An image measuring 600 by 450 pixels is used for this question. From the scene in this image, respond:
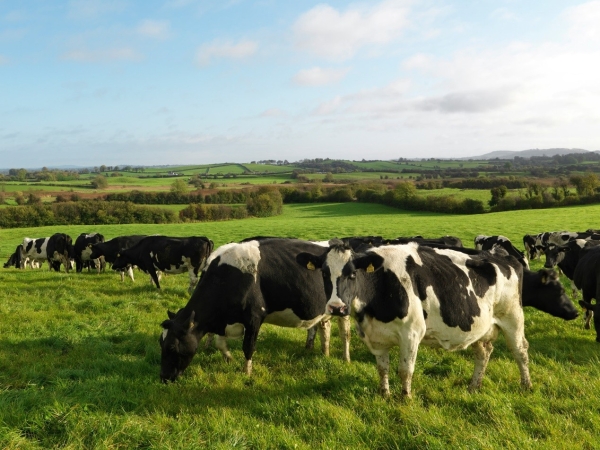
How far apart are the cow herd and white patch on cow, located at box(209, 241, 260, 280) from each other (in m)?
0.02

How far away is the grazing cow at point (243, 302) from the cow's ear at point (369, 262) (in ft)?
5.60

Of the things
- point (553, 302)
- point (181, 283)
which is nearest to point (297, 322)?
point (553, 302)

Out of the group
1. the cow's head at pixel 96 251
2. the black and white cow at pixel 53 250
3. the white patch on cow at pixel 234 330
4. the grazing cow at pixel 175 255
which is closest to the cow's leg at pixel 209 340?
the white patch on cow at pixel 234 330

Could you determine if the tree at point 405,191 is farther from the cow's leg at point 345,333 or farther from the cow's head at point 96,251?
the cow's leg at point 345,333

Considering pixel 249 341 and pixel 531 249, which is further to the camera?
pixel 531 249

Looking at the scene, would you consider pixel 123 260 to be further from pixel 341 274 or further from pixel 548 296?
pixel 548 296

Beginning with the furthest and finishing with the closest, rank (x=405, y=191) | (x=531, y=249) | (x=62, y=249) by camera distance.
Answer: (x=405, y=191) → (x=531, y=249) → (x=62, y=249)

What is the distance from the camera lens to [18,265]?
25844mm

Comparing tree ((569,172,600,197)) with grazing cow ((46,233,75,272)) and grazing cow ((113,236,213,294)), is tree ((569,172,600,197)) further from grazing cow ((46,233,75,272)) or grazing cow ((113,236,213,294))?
grazing cow ((46,233,75,272))

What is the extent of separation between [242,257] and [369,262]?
2598 mm

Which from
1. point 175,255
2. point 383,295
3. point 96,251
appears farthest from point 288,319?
point 96,251

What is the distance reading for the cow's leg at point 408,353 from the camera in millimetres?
5547

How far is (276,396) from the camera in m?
6.01

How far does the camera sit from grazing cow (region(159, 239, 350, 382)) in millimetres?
6652
